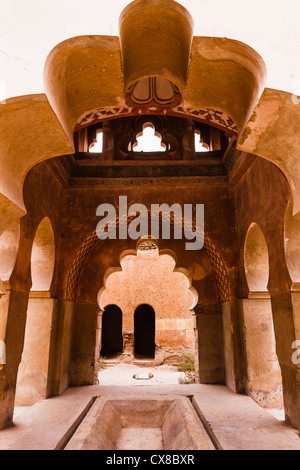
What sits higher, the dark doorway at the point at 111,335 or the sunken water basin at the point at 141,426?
the dark doorway at the point at 111,335

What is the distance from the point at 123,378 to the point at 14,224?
8757mm

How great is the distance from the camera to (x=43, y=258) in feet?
19.5

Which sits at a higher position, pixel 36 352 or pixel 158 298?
pixel 158 298

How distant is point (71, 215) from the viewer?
6.51 m

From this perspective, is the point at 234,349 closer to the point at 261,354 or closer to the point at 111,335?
the point at 261,354

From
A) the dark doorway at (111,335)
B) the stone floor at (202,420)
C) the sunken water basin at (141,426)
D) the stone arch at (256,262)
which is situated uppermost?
the stone arch at (256,262)

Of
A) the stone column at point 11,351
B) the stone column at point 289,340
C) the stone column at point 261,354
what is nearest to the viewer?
the stone column at point 289,340

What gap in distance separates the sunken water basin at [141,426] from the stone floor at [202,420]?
146 millimetres

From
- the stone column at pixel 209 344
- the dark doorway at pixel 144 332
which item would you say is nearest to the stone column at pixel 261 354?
the stone column at pixel 209 344

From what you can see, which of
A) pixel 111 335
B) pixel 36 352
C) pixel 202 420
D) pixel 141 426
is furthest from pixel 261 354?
pixel 111 335

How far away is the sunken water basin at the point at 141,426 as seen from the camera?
3652 millimetres

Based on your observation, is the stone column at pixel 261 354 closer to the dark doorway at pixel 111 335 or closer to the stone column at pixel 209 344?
the stone column at pixel 209 344

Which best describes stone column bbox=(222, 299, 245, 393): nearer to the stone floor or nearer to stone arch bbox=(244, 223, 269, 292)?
the stone floor

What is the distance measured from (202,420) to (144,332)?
12.4m
